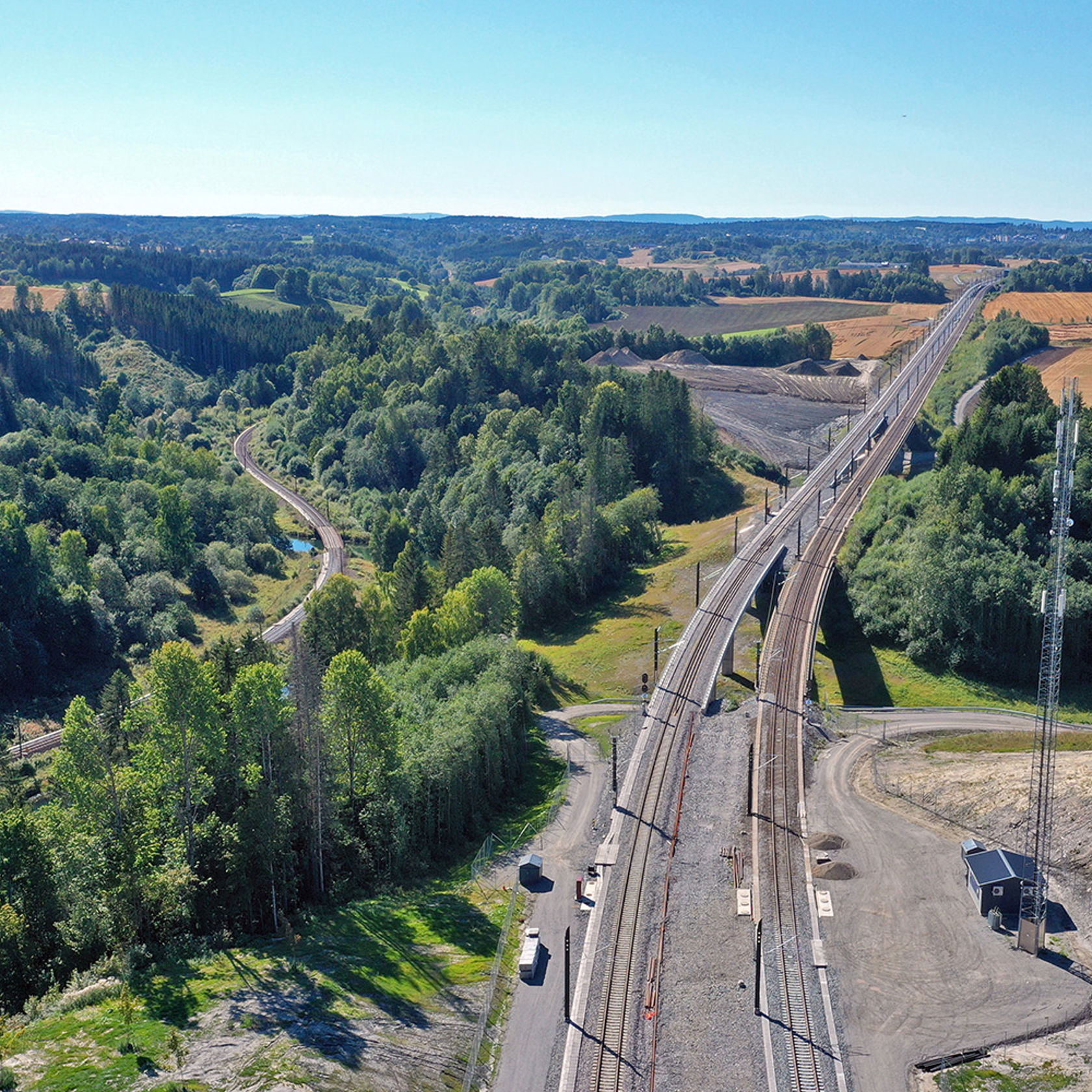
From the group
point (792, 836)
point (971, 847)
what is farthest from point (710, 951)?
point (971, 847)

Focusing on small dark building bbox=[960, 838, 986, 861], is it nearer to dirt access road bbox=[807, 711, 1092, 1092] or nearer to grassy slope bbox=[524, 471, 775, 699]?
dirt access road bbox=[807, 711, 1092, 1092]

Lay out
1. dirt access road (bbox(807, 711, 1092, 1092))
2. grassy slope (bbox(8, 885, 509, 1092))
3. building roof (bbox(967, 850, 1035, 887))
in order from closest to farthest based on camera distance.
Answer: grassy slope (bbox(8, 885, 509, 1092)), dirt access road (bbox(807, 711, 1092, 1092)), building roof (bbox(967, 850, 1035, 887))

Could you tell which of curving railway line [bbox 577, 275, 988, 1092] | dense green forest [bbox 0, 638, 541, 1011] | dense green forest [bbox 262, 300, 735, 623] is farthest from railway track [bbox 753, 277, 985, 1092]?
dense green forest [bbox 262, 300, 735, 623]

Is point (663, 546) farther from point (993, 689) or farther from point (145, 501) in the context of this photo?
point (145, 501)

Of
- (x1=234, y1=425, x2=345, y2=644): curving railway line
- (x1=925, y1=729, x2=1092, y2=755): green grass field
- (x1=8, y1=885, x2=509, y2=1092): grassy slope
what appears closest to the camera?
(x1=8, y1=885, x2=509, y2=1092): grassy slope

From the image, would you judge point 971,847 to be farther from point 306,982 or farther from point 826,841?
point 306,982

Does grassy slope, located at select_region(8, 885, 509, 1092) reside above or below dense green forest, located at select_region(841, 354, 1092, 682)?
below

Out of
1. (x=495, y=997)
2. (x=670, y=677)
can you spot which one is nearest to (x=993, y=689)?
(x=670, y=677)

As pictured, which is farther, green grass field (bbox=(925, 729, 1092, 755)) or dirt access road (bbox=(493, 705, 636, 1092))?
green grass field (bbox=(925, 729, 1092, 755))
